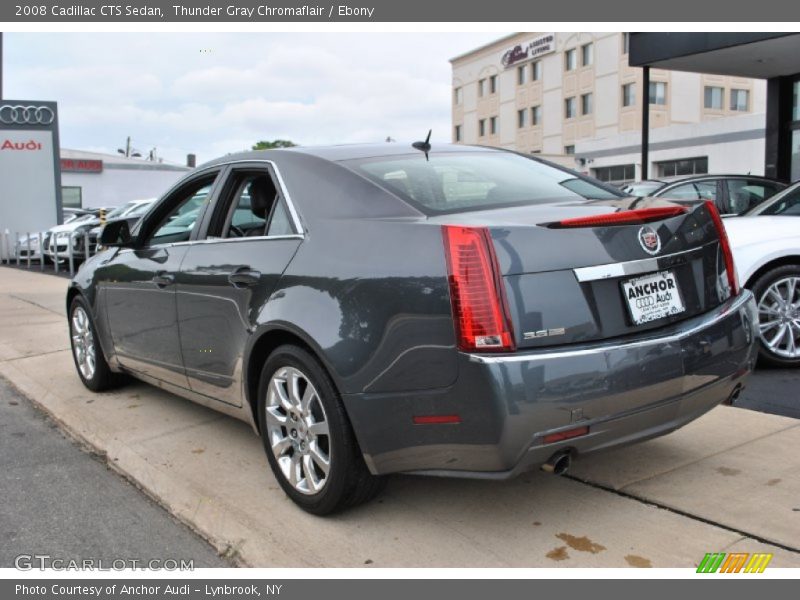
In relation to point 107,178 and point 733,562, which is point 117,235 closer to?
point 733,562

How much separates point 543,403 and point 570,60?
5519 centimetres

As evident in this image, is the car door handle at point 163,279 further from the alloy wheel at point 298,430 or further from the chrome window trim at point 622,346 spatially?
the chrome window trim at point 622,346

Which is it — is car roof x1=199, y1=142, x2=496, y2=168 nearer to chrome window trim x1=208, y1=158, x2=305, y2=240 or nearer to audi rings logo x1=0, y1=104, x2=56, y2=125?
chrome window trim x1=208, y1=158, x2=305, y2=240

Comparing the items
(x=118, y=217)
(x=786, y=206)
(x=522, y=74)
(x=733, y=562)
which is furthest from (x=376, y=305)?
(x=522, y=74)

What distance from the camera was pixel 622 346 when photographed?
2.95 meters

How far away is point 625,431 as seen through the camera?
3020mm

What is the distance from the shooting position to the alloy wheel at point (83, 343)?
5.79m

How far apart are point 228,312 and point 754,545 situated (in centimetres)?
254

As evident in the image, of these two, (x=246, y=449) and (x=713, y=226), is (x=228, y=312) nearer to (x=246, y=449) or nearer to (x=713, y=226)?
(x=246, y=449)

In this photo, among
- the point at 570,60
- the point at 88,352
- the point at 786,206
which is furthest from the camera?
the point at 570,60

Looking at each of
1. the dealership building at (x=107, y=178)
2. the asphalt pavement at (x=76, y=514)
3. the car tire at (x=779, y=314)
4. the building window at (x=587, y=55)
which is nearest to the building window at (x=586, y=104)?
the building window at (x=587, y=55)

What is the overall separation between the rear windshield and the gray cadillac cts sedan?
2cm

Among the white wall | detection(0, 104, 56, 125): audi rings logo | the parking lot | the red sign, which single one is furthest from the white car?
the red sign

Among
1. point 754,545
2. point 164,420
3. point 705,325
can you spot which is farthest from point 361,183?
point 164,420
